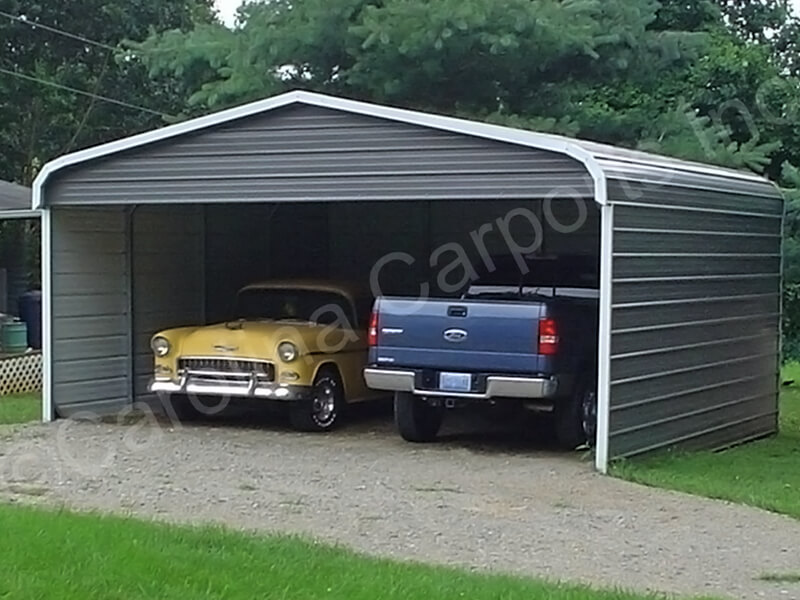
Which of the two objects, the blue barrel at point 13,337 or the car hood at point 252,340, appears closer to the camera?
the car hood at point 252,340

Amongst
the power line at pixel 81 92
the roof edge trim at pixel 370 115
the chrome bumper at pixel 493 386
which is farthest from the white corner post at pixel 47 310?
the power line at pixel 81 92

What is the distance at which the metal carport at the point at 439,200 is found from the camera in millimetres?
13125

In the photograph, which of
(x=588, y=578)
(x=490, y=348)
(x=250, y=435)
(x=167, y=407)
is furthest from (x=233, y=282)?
(x=588, y=578)

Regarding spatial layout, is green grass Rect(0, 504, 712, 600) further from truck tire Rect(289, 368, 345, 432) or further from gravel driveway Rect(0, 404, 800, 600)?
truck tire Rect(289, 368, 345, 432)

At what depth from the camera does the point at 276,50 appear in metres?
21.4

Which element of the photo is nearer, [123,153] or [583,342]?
[583,342]

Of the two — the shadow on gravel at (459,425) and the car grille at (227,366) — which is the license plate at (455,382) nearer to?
the shadow on gravel at (459,425)

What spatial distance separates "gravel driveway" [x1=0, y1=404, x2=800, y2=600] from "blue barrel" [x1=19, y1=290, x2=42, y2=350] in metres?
7.72

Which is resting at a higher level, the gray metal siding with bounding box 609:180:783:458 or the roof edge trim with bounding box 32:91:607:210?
the roof edge trim with bounding box 32:91:607:210

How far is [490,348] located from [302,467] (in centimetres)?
207

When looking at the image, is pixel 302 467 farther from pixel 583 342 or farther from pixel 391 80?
pixel 391 80

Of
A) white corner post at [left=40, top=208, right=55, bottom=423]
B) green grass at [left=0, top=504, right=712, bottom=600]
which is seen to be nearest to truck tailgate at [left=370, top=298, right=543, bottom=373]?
white corner post at [left=40, top=208, right=55, bottom=423]

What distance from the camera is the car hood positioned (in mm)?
14945

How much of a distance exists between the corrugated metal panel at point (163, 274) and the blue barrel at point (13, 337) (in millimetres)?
3846
